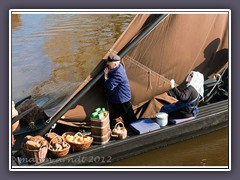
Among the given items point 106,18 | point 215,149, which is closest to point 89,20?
point 106,18

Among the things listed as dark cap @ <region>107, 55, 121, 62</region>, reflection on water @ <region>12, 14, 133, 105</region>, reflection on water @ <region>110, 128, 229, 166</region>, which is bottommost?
reflection on water @ <region>110, 128, 229, 166</region>

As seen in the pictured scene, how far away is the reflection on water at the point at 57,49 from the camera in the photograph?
10422mm

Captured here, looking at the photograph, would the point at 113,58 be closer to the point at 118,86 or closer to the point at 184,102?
the point at 118,86

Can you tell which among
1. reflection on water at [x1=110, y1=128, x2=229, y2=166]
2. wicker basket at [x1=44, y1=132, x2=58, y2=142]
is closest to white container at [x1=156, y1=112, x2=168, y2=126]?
reflection on water at [x1=110, y1=128, x2=229, y2=166]

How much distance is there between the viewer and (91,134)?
21.3ft

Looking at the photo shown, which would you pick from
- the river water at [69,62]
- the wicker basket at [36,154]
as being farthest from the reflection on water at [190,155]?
the wicker basket at [36,154]

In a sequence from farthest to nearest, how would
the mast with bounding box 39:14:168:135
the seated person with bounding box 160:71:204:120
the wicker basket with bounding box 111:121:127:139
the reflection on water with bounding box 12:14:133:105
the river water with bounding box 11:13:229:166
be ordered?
the reflection on water with bounding box 12:14:133:105, the river water with bounding box 11:13:229:166, the seated person with bounding box 160:71:204:120, the wicker basket with bounding box 111:121:127:139, the mast with bounding box 39:14:168:135

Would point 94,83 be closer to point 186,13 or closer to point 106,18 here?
point 186,13

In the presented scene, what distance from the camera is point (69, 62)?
38.9 feet

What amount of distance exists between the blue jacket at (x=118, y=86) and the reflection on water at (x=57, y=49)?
3.14 metres

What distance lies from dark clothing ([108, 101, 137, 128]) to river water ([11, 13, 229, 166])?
0.71 m

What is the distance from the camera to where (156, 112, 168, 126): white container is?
6910 millimetres

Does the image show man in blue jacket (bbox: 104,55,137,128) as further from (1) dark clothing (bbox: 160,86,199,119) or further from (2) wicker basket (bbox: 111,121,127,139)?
(1) dark clothing (bbox: 160,86,199,119)

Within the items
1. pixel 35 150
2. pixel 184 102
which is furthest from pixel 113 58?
pixel 35 150
